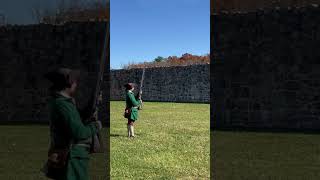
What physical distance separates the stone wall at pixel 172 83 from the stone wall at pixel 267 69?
11514mm

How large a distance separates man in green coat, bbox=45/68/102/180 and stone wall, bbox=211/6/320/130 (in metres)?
8.77

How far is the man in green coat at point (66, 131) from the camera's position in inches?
98.7

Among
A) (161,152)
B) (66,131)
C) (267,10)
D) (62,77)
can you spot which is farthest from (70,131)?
(267,10)

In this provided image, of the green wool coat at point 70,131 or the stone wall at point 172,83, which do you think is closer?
the green wool coat at point 70,131

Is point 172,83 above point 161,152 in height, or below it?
above

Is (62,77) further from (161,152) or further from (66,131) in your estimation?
(161,152)

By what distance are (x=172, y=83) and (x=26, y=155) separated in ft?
60.3

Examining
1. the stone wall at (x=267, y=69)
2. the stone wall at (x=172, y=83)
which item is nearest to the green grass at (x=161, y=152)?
the stone wall at (x=267, y=69)

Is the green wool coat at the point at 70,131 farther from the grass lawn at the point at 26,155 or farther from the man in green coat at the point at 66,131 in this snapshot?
the grass lawn at the point at 26,155

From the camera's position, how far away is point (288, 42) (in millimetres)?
11039

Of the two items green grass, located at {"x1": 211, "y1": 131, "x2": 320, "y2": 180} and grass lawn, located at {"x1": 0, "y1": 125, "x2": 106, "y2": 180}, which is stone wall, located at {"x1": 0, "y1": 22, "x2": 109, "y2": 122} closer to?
grass lawn, located at {"x1": 0, "y1": 125, "x2": 106, "y2": 180}

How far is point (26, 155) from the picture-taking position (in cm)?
696

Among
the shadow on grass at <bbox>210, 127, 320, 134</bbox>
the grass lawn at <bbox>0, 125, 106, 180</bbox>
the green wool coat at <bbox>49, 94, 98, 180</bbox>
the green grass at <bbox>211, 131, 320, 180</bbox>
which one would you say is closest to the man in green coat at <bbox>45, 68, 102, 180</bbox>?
the green wool coat at <bbox>49, 94, 98, 180</bbox>

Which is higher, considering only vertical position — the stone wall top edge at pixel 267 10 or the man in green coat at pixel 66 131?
the stone wall top edge at pixel 267 10
